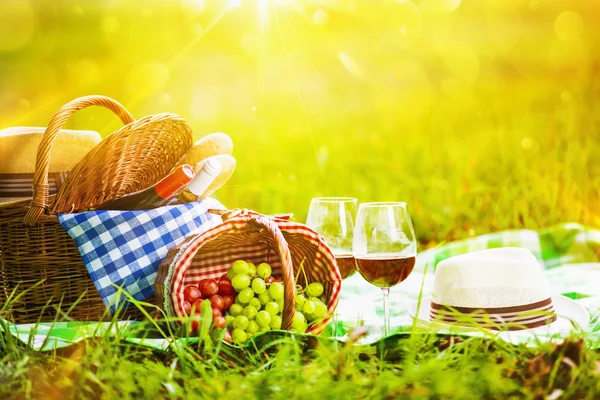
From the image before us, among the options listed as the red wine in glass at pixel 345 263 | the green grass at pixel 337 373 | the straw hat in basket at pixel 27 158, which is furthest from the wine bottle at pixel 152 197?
the green grass at pixel 337 373

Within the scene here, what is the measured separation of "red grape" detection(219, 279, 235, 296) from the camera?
1.83 metres

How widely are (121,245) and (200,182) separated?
29 centimetres

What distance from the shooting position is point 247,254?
1984 millimetres

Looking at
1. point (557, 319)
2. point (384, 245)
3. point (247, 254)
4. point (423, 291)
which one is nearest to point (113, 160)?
point (247, 254)

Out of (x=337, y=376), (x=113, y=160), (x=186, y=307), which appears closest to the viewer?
(x=337, y=376)

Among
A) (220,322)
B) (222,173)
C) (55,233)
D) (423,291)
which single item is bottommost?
(423,291)

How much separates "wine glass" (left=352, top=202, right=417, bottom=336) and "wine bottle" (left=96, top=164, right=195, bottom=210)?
61 cm

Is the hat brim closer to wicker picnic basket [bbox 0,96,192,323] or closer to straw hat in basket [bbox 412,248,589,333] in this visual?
straw hat in basket [bbox 412,248,589,333]

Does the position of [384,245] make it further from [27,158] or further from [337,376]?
[27,158]

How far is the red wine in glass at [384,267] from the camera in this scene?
5.51 feet

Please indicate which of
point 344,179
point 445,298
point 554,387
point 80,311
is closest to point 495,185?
point 344,179

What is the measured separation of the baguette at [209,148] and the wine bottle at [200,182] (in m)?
0.20

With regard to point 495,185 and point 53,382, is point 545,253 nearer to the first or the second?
point 495,185

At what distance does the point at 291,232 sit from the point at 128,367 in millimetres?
667
